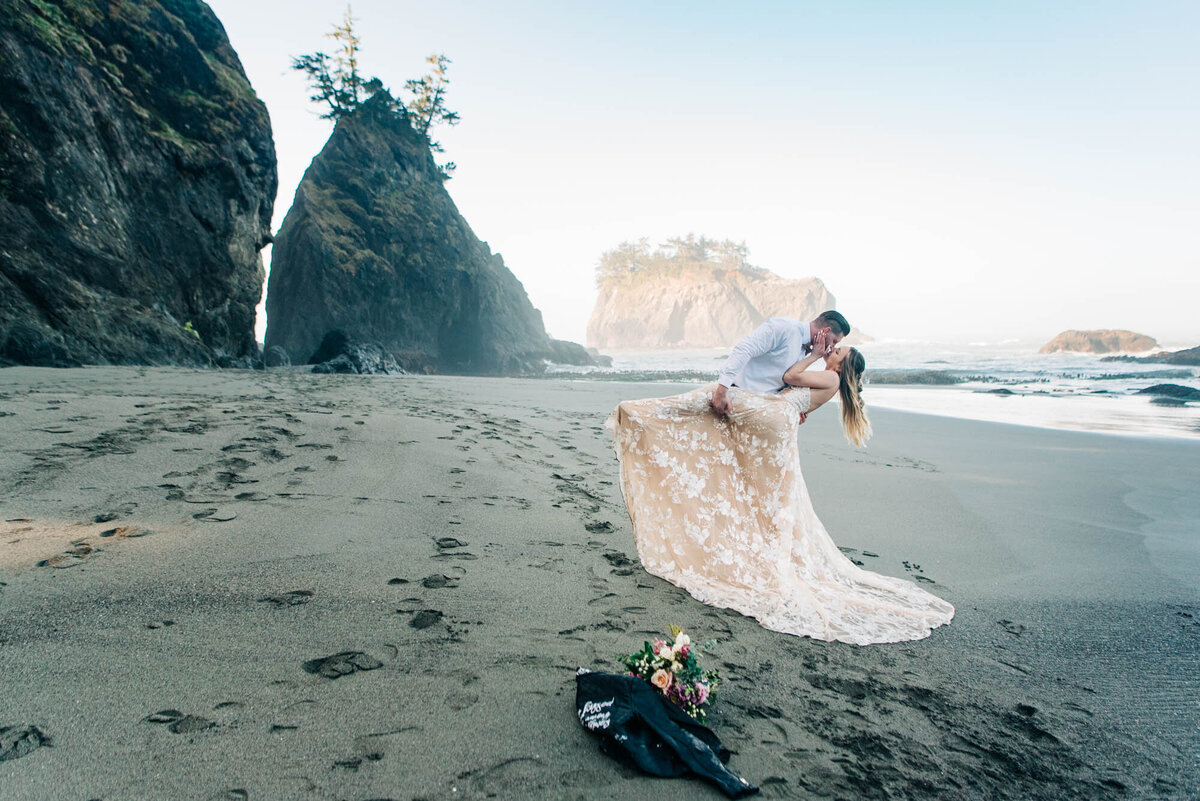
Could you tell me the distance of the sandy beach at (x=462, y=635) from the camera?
194 cm

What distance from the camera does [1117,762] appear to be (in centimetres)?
227

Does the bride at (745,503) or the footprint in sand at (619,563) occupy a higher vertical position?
the bride at (745,503)

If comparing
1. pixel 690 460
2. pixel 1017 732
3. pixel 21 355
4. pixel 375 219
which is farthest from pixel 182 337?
pixel 375 219

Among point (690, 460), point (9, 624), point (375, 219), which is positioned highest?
point (375, 219)

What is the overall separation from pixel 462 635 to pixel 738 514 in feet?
5.97

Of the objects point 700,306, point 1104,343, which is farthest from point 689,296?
point 1104,343

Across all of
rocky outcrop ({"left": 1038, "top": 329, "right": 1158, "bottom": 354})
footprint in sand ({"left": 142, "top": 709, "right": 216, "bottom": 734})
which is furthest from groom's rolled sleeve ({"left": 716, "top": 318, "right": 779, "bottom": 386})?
rocky outcrop ({"left": 1038, "top": 329, "right": 1158, "bottom": 354})

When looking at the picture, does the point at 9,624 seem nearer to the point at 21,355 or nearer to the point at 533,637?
the point at 533,637

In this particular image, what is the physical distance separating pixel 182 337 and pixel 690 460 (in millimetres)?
13358

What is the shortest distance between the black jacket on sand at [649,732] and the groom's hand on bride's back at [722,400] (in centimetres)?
180

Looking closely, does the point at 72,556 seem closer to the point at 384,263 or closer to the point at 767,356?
the point at 767,356

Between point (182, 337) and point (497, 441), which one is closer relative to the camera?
point (497, 441)

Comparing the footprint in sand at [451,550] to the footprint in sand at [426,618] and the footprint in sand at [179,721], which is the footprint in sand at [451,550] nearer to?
the footprint in sand at [426,618]

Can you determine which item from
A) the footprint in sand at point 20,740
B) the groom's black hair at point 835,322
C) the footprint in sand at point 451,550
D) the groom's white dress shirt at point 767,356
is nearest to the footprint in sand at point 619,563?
the footprint in sand at point 451,550
